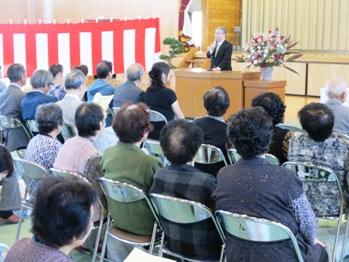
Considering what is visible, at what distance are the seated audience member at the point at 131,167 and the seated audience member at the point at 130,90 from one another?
2.79 m

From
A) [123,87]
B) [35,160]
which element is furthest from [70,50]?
[35,160]

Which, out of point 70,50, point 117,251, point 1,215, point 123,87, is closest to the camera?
point 117,251

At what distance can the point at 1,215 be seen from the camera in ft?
14.9

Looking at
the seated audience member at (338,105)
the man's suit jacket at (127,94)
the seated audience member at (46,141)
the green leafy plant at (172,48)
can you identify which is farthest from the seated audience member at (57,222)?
the green leafy plant at (172,48)

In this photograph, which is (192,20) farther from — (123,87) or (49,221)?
(49,221)

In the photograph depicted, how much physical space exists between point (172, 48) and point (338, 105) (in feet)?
24.3

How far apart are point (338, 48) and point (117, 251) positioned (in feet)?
32.7

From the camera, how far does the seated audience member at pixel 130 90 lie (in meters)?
6.04

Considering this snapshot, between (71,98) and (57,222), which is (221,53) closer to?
(71,98)

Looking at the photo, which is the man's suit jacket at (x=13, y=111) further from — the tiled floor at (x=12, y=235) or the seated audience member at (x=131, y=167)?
the seated audience member at (x=131, y=167)

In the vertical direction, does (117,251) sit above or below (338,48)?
below

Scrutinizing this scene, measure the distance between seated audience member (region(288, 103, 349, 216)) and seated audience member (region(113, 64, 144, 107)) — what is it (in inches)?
112

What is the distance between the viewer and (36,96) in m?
5.30

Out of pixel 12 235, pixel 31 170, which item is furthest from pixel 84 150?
pixel 12 235
